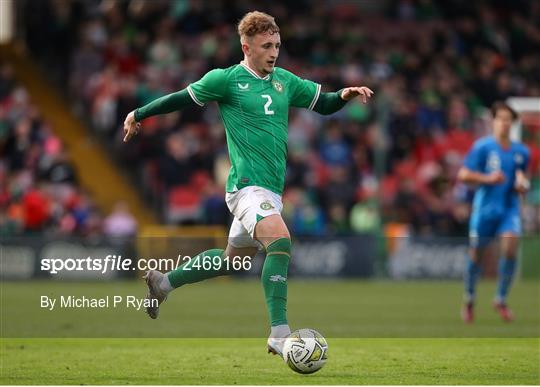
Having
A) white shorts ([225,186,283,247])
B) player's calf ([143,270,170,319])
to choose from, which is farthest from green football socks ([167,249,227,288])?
white shorts ([225,186,283,247])

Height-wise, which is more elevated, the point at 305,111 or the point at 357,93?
the point at 305,111

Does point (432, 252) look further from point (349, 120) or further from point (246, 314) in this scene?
point (246, 314)

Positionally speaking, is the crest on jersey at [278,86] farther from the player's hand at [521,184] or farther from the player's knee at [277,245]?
the player's hand at [521,184]

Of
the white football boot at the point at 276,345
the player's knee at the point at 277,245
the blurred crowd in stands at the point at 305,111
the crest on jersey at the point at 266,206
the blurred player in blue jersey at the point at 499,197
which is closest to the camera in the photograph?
the white football boot at the point at 276,345

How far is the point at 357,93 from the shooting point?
31.0 feet

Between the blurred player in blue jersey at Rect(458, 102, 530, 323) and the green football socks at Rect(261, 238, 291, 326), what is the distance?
236 inches

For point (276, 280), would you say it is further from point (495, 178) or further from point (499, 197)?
point (499, 197)

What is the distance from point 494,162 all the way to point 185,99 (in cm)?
646

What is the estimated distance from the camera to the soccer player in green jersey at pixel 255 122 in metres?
9.15

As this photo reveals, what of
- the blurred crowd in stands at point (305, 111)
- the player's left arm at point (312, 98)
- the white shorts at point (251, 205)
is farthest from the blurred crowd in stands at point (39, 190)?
the white shorts at point (251, 205)

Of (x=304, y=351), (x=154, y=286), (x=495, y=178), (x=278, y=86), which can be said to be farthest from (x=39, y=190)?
(x=304, y=351)

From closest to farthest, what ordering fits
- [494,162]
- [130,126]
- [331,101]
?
[130,126] < [331,101] < [494,162]

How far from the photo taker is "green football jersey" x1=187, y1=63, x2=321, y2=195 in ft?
30.7

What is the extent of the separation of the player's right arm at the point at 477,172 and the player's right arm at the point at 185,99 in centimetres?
572
